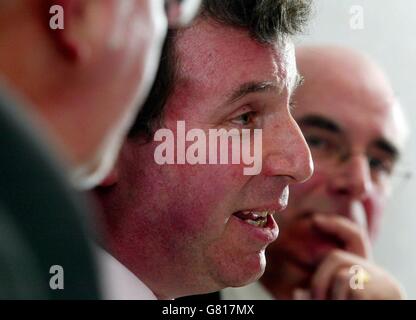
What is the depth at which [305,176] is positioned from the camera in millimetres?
904

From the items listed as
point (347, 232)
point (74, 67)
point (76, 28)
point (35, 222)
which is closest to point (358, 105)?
point (347, 232)

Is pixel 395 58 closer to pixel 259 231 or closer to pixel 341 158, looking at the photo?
pixel 341 158

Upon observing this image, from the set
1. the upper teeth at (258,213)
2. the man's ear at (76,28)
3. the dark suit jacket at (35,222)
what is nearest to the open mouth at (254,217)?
the upper teeth at (258,213)

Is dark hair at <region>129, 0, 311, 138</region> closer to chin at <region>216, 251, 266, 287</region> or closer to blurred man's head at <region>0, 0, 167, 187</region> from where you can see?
chin at <region>216, 251, 266, 287</region>

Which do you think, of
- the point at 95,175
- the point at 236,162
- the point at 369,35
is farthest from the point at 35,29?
the point at 369,35

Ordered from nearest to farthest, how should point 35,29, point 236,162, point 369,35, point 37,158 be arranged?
point 37,158
point 35,29
point 236,162
point 369,35

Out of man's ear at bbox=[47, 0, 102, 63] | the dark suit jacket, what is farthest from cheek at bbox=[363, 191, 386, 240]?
the dark suit jacket

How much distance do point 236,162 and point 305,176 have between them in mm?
86

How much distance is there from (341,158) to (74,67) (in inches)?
33.4

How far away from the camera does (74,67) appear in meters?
0.30

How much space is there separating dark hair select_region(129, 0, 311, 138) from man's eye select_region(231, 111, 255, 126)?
9 centimetres

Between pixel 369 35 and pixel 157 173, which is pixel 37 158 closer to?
pixel 157 173

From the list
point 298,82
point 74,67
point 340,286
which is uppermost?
point 298,82

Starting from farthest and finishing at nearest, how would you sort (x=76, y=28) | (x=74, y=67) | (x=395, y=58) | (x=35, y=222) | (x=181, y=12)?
(x=395, y=58) → (x=181, y=12) → (x=76, y=28) → (x=74, y=67) → (x=35, y=222)
